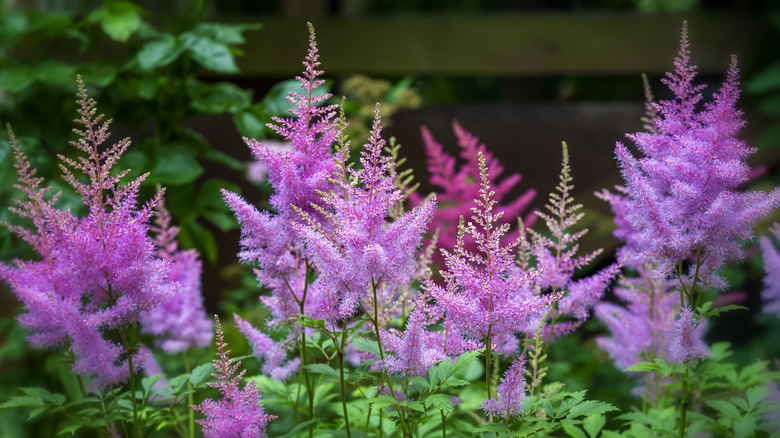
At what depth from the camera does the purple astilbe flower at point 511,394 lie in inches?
55.1

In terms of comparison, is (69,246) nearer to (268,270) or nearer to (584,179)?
(268,270)

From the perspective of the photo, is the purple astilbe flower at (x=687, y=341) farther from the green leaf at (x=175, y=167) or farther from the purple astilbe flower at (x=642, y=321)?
the green leaf at (x=175, y=167)

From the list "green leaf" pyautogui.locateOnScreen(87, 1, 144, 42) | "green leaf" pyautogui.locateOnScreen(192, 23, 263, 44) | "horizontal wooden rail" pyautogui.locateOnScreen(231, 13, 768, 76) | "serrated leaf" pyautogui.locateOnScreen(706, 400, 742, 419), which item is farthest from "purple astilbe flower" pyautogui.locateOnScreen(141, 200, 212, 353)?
"horizontal wooden rail" pyautogui.locateOnScreen(231, 13, 768, 76)

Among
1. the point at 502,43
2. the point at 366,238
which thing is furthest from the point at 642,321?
the point at 502,43

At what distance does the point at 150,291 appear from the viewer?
4.76 ft

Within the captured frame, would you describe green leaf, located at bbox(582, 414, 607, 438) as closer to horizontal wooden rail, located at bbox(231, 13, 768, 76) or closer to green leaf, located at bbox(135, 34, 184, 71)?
green leaf, located at bbox(135, 34, 184, 71)

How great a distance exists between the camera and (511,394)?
1.41m

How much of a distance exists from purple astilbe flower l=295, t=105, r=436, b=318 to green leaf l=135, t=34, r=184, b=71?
155 cm

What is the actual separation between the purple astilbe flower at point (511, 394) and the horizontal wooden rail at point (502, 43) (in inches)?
124

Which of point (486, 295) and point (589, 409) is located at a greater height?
point (486, 295)

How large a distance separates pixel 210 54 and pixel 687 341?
1920 mm

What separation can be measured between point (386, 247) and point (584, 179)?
310 cm

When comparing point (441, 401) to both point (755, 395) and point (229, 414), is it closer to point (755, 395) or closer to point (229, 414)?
point (229, 414)

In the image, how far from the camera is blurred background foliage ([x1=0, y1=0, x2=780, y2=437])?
9.04ft
